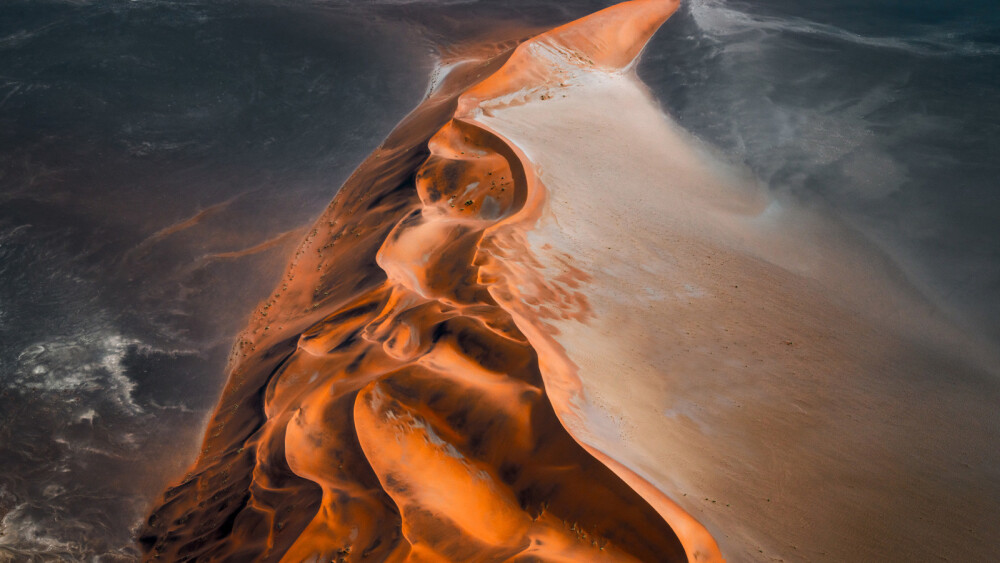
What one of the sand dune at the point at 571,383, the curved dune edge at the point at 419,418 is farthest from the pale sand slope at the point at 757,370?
the curved dune edge at the point at 419,418

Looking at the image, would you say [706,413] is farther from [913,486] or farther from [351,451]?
[351,451]

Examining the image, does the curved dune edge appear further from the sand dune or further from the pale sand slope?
the pale sand slope

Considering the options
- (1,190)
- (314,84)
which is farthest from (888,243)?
(1,190)

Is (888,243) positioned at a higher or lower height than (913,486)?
higher

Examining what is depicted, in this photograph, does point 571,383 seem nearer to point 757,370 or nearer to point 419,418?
point 419,418

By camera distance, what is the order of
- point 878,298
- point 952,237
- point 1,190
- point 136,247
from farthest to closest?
point 1,190 < point 136,247 < point 952,237 < point 878,298

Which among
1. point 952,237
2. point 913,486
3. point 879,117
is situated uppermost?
point 879,117
